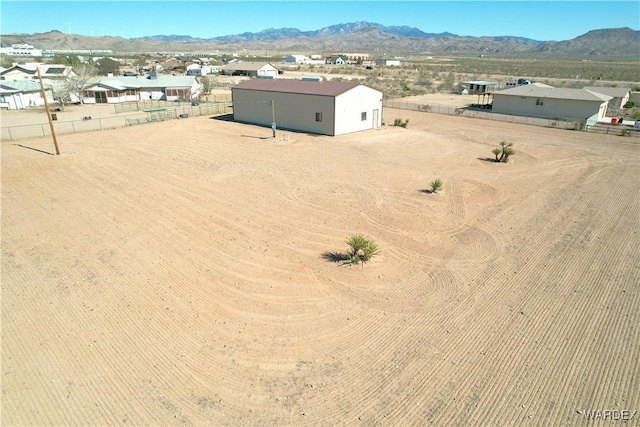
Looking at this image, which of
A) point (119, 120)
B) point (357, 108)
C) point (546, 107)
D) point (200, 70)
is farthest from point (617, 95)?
point (200, 70)

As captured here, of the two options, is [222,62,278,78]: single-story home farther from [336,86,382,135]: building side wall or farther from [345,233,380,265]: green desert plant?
[345,233,380,265]: green desert plant

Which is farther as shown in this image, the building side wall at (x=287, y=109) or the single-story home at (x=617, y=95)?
the single-story home at (x=617, y=95)

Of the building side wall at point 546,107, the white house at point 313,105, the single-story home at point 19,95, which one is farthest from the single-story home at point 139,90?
the building side wall at point 546,107

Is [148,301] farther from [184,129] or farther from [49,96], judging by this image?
[49,96]

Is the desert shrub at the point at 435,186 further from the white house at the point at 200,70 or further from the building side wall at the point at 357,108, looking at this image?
the white house at the point at 200,70

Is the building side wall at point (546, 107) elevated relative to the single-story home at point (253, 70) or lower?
lower

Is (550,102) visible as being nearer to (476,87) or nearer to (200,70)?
(476,87)

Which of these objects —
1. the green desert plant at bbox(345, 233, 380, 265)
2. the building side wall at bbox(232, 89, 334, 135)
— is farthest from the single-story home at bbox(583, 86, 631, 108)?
the green desert plant at bbox(345, 233, 380, 265)

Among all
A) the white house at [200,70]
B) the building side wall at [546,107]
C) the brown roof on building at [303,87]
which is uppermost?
the brown roof on building at [303,87]
